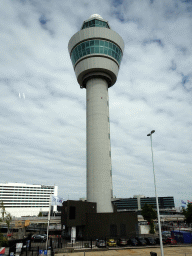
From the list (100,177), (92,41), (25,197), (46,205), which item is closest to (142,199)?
(46,205)

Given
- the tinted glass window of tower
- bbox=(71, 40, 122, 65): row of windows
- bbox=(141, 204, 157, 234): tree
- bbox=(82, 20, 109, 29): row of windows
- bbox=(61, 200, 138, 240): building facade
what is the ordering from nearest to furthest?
the tinted glass window of tower → bbox=(61, 200, 138, 240): building facade → bbox=(71, 40, 122, 65): row of windows → bbox=(82, 20, 109, 29): row of windows → bbox=(141, 204, 157, 234): tree

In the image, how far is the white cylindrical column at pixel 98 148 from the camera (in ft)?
146

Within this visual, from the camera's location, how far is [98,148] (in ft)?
154

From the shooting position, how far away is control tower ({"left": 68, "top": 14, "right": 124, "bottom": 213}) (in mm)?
45000

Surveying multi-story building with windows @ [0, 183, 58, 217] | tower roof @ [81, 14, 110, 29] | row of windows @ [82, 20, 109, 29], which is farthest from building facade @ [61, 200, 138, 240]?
multi-story building with windows @ [0, 183, 58, 217]

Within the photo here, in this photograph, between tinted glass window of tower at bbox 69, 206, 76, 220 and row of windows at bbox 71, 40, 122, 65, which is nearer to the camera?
tinted glass window of tower at bbox 69, 206, 76, 220

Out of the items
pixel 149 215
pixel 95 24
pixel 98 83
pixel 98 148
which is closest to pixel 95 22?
pixel 95 24

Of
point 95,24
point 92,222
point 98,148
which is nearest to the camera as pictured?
point 92,222

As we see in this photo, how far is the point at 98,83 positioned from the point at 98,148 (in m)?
18.3

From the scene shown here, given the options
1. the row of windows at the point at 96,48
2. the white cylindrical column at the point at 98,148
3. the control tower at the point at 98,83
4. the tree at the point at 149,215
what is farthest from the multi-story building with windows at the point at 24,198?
the row of windows at the point at 96,48

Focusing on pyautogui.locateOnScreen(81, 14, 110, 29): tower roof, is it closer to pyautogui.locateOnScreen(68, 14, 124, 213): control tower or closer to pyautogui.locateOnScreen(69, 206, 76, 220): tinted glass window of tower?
pyautogui.locateOnScreen(68, 14, 124, 213): control tower

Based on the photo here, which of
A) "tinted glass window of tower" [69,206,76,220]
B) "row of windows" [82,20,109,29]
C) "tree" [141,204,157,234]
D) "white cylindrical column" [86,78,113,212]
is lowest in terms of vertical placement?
"tree" [141,204,157,234]

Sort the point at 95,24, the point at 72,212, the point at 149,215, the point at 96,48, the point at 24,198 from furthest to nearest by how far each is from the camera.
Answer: the point at 24,198
the point at 149,215
the point at 95,24
the point at 96,48
the point at 72,212

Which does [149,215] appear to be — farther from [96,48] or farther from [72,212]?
[96,48]
